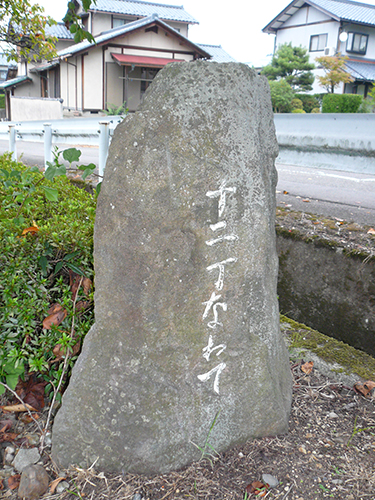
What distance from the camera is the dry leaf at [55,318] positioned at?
2.23 m

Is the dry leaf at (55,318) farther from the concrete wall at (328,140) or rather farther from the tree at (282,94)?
the tree at (282,94)

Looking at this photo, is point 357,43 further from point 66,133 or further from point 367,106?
point 66,133

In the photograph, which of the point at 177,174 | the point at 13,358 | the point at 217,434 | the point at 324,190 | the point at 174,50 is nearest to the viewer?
the point at 177,174

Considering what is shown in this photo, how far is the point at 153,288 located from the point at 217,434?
0.73 meters

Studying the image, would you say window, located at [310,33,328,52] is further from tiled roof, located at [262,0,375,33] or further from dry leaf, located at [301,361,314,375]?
dry leaf, located at [301,361,314,375]

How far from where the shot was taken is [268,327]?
1984 millimetres

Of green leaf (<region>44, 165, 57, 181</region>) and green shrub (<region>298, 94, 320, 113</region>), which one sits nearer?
green leaf (<region>44, 165, 57, 181</region>)

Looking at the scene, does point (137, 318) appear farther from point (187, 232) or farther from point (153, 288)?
point (187, 232)

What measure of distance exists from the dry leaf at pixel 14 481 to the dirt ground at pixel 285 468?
0.02 meters

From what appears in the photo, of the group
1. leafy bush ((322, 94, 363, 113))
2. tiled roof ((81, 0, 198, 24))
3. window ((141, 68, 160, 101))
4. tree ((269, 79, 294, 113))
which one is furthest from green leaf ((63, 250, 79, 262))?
tiled roof ((81, 0, 198, 24))

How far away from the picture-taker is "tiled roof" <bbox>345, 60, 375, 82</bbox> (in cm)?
2700

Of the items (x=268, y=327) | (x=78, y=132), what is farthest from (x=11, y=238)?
(x=78, y=132)

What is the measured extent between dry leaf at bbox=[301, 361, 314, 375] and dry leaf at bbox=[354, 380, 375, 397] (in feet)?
0.93

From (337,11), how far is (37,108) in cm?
2062
